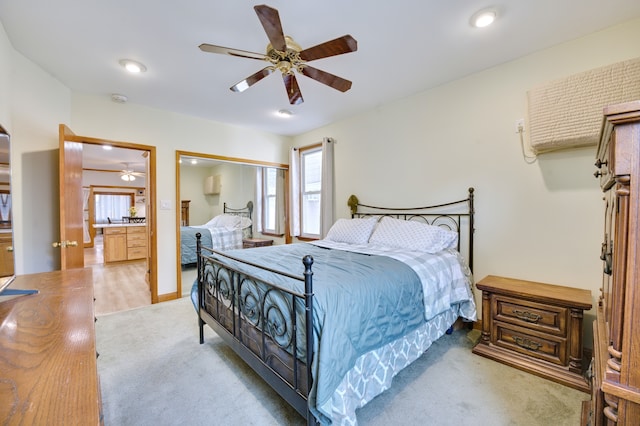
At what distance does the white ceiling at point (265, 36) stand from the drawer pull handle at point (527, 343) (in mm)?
2372

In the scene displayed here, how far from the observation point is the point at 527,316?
2.09m

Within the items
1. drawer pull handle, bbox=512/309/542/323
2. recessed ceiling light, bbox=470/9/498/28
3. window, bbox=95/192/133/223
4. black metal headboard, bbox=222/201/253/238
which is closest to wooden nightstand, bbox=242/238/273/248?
black metal headboard, bbox=222/201/253/238

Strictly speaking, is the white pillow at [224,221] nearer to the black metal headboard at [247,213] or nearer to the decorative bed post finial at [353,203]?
the black metal headboard at [247,213]

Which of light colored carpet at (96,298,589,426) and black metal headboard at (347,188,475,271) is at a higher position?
black metal headboard at (347,188,475,271)

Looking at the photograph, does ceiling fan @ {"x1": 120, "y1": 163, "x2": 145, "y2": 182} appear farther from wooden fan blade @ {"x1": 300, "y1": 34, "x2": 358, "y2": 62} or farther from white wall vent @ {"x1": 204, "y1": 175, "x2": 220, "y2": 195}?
wooden fan blade @ {"x1": 300, "y1": 34, "x2": 358, "y2": 62}

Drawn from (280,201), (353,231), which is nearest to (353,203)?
(353,231)

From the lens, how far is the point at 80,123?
306 cm

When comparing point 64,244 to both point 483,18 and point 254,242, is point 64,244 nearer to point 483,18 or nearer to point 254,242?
point 254,242

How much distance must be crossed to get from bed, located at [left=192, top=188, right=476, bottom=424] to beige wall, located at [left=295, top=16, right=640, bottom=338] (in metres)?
0.25

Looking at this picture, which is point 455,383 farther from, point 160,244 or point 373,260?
point 160,244

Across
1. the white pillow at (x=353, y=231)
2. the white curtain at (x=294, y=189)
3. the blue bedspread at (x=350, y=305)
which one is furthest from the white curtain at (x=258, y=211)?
the blue bedspread at (x=350, y=305)

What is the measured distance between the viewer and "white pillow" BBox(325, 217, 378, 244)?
10.2 ft

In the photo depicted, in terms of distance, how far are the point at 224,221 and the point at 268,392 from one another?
3448 millimetres

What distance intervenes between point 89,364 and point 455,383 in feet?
6.99
